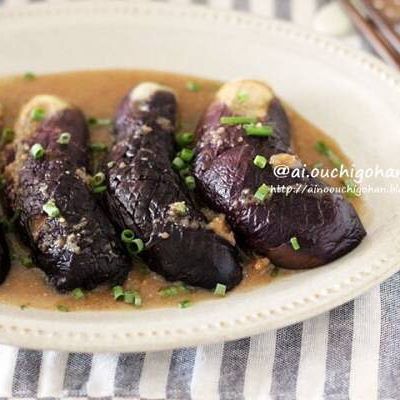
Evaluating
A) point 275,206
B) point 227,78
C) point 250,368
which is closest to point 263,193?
point 275,206

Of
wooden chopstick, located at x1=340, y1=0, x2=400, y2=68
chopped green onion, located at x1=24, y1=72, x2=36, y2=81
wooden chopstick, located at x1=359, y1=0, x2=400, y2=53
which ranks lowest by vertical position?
chopped green onion, located at x1=24, y1=72, x2=36, y2=81

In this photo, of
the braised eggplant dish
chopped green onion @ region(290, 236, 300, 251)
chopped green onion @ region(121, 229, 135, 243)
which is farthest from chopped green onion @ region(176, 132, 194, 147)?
chopped green onion @ region(290, 236, 300, 251)

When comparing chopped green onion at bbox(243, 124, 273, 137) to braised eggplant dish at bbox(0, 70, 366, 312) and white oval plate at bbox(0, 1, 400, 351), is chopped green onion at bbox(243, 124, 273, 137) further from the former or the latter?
white oval plate at bbox(0, 1, 400, 351)

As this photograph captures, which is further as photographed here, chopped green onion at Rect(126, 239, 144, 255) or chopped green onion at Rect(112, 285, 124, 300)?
chopped green onion at Rect(126, 239, 144, 255)

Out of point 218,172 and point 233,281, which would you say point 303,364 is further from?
point 218,172

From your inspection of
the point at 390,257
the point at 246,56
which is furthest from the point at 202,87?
the point at 390,257

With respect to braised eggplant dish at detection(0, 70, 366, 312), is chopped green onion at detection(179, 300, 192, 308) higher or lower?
lower

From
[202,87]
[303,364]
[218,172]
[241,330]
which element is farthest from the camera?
[202,87]
